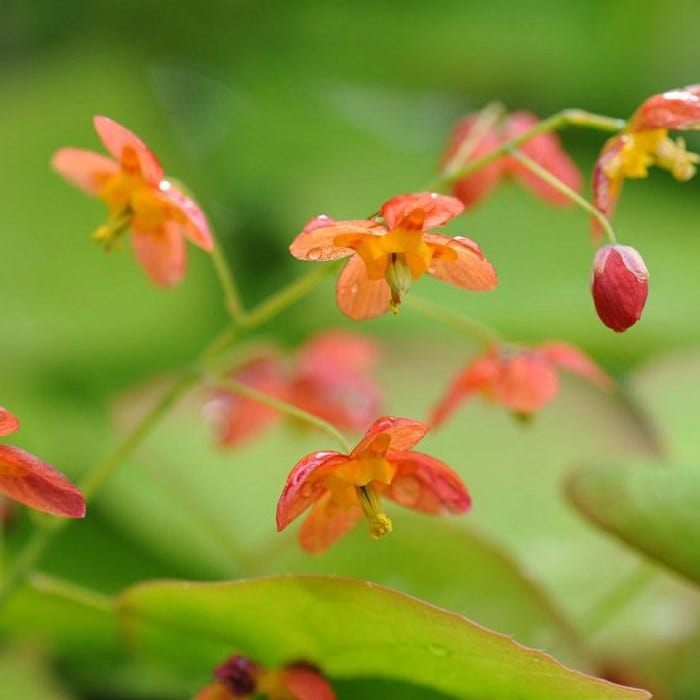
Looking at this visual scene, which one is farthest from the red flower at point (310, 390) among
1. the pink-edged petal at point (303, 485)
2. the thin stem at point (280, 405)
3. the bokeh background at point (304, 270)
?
the pink-edged petal at point (303, 485)

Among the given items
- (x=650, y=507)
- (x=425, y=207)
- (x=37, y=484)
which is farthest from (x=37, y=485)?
(x=650, y=507)

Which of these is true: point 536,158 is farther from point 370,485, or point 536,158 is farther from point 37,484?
point 37,484

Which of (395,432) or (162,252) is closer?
(395,432)

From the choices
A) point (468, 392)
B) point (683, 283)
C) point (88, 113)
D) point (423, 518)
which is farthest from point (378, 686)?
point (88, 113)

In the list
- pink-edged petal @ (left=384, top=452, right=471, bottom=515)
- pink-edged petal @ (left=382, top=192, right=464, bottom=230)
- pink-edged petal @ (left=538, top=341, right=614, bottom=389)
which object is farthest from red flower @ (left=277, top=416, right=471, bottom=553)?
pink-edged petal @ (left=538, top=341, right=614, bottom=389)

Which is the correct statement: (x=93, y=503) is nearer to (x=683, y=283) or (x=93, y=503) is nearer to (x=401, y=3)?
(x=683, y=283)

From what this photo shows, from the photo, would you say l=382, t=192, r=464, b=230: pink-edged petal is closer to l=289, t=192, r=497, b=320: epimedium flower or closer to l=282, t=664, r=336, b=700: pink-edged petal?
l=289, t=192, r=497, b=320: epimedium flower
